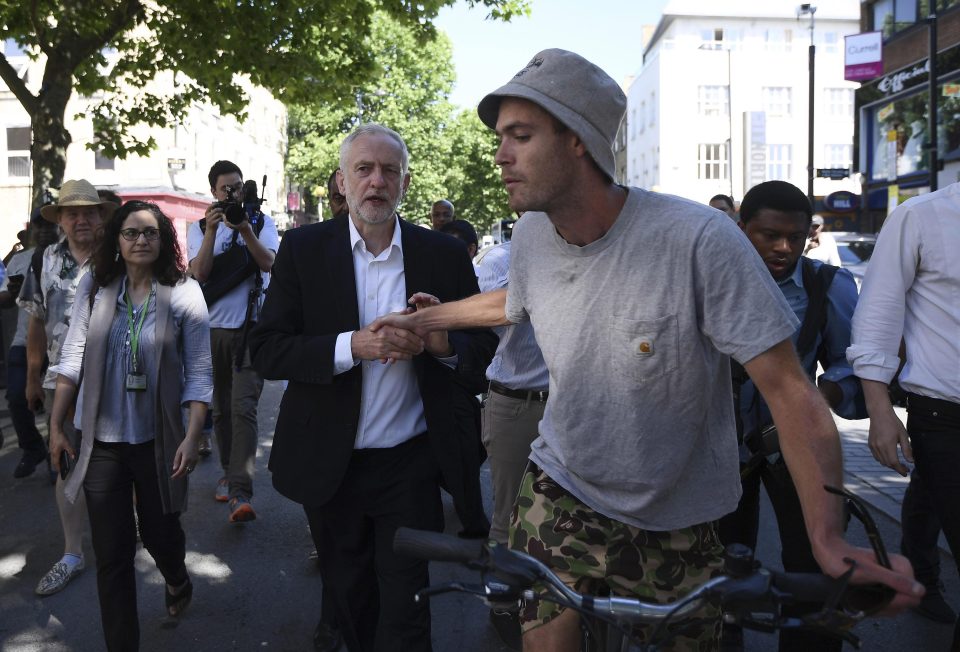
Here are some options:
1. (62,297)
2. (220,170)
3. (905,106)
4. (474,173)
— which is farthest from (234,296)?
(474,173)

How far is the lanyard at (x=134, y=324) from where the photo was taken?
4328 millimetres

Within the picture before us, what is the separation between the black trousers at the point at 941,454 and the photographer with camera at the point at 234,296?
4.29m

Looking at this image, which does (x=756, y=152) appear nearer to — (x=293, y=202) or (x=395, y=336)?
(x=293, y=202)

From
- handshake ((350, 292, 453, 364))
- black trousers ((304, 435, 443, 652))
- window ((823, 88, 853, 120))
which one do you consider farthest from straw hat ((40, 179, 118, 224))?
window ((823, 88, 853, 120))

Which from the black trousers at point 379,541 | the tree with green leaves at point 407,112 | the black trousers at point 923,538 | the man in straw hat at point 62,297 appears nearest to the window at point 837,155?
the tree with green leaves at point 407,112

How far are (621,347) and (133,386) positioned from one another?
2.67 m

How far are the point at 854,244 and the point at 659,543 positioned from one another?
52.5 ft

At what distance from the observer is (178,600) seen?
15.8ft

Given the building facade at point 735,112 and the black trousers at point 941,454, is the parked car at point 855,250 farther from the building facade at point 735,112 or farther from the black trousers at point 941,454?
the building facade at point 735,112

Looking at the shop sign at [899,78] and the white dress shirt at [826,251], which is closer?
the white dress shirt at [826,251]

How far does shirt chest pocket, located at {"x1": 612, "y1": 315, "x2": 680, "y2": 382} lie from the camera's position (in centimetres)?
231

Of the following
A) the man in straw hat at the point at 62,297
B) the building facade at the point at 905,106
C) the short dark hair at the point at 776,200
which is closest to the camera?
the short dark hair at the point at 776,200

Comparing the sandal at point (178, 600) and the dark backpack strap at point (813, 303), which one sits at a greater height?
the dark backpack strap at point (813, 303)

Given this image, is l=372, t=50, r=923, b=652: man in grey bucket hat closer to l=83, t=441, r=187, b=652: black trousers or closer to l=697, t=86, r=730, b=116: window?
l=83, t=441, r=187, b=652: black trousers
